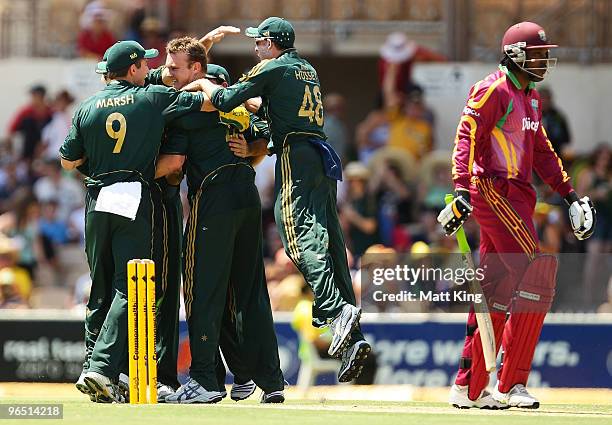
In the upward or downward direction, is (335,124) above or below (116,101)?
below

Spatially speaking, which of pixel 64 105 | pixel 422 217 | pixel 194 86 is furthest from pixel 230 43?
pixel 194 86

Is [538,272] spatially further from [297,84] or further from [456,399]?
[297,84]

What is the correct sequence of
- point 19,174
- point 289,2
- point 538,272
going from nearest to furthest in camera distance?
point 538,272 → point 19,174 → point 289,2

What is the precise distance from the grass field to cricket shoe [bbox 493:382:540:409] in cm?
6

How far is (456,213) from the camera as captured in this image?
1032cm

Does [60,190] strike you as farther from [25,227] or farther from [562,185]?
[562,185]

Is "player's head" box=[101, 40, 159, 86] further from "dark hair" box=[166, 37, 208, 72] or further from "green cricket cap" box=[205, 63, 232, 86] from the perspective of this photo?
"green cricket cap" box=[205, 63, 232, 86]

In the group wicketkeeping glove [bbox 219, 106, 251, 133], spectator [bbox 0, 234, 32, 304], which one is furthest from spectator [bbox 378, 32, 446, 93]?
wicketkeeping glove [bbox 219, 106, 251, 133]

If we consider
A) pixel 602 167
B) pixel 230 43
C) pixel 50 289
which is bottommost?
pixel 50 289

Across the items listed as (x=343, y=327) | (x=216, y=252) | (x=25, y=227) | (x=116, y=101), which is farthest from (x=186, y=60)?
(x=25, y=227)

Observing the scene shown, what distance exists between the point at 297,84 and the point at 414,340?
5701mm

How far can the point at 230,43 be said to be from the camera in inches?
829

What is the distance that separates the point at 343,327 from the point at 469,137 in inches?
56.6

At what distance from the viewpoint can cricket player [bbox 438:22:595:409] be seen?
34.3 feet
